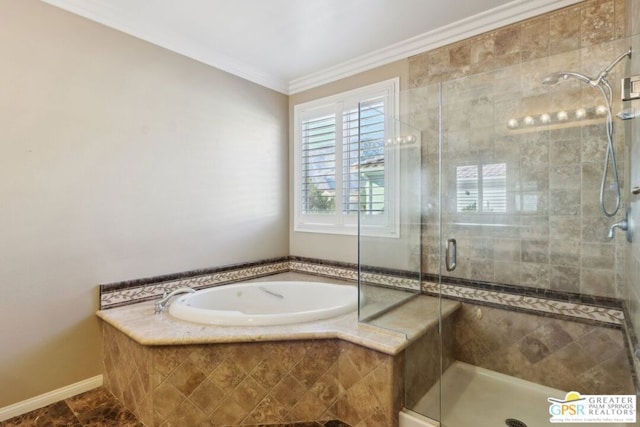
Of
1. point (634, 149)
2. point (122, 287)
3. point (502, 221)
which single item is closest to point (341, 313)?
point (502, 221)

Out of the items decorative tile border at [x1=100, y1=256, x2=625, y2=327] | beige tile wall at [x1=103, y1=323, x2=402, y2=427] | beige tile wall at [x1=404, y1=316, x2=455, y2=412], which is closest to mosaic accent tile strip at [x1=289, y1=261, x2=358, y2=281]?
decorative tile border at [x1=100, y1=256, x2=625, y2=327]

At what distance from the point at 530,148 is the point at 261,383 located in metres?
2.26

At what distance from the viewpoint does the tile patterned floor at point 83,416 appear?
1.84 meters

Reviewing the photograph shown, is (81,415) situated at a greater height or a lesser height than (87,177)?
lesser

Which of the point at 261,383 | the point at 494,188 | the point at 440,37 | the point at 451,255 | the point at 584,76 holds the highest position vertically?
the point at 440,37

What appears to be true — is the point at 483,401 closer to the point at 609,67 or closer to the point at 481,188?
the point at 481,188

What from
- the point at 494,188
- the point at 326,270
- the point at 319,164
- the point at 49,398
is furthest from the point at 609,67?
the point at 49,398

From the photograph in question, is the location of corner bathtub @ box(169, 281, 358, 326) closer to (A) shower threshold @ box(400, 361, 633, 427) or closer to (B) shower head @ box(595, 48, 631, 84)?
(A) shower threshold @ box(400, 361, 633, 427)

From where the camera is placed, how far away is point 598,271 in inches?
77.7

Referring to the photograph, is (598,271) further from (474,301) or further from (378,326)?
(378,326)

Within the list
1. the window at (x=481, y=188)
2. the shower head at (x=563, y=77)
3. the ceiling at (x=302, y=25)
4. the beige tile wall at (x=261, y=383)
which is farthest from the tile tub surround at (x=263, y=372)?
the ceiling at (x=302, y=25)

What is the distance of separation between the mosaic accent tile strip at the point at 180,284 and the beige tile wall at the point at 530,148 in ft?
5.33

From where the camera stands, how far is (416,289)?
2645 mm

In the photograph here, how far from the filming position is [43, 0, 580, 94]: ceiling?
85.6 inches
